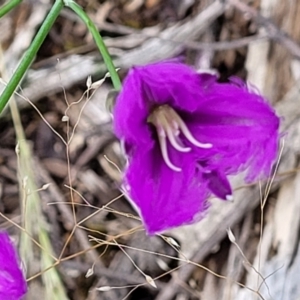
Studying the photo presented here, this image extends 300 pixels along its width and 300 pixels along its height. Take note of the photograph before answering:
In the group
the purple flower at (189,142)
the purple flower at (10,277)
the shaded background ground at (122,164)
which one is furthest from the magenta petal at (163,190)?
the shaded background ground at (122,164)

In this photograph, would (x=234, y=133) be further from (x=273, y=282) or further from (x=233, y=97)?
(x=273, y=282)

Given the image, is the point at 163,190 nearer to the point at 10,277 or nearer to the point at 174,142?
the point at 174,142

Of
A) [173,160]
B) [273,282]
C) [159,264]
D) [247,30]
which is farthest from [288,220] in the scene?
[173,160]

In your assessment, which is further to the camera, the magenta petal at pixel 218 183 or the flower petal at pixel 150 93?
the magenta petal at pixel 218 183

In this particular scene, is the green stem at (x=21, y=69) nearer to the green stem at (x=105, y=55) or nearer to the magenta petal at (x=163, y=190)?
the green stem at (x=105, y=55)

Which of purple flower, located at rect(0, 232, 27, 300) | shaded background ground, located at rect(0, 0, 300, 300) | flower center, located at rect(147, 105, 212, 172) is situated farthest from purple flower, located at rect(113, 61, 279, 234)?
shaded background ground, located at rect(0, 0, 300, 300)

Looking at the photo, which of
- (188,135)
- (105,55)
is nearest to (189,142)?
(188,135)

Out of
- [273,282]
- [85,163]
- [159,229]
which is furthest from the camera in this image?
[85,163]
